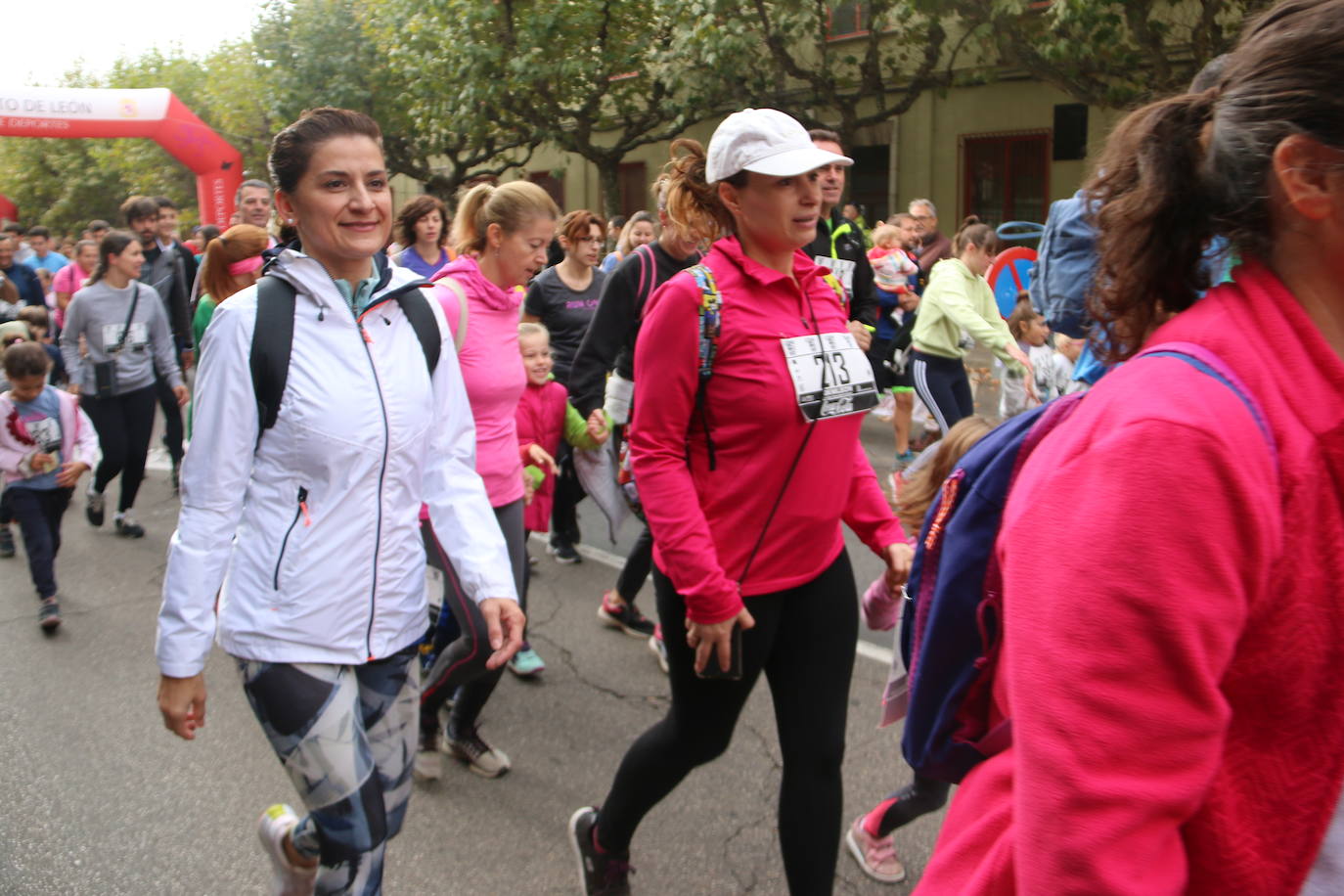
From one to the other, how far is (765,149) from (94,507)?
5917 mm

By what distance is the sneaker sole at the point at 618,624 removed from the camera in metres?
5.23

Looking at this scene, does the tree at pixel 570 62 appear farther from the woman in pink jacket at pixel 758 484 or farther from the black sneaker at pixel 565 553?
the woman in pink jacket at pixel 758 484

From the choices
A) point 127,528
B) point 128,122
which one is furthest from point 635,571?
point 128,122

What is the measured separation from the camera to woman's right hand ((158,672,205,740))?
7.25 feet

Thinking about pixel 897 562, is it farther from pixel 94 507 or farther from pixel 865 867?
pixel 94 507

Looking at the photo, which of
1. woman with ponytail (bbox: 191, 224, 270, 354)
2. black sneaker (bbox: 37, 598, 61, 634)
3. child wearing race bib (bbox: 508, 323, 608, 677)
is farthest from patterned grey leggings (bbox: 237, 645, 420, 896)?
black sneaker (bbox: 37, 598, 61, 634)

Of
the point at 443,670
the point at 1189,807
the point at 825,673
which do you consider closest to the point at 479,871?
the point at 443,670

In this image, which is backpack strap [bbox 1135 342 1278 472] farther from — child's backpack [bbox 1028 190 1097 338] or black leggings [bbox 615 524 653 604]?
black leggings [bbox 615 524 653 604]

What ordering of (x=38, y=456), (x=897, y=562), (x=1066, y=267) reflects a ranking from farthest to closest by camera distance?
(x=38, y=456), (x=1066, y=267), (x=897, y=562)

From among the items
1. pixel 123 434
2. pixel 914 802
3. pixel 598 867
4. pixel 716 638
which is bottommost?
pixel 598 867

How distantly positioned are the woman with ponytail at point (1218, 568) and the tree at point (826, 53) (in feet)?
50.9

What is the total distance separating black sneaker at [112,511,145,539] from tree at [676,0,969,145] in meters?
12.3

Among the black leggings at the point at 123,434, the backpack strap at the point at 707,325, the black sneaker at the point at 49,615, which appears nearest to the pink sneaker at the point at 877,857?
the backpack strap at the point at 707,325

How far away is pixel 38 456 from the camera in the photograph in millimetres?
5730
